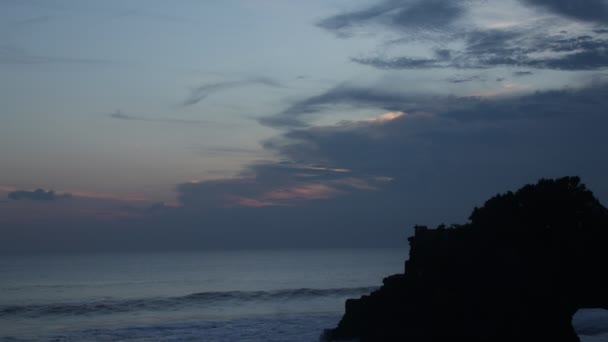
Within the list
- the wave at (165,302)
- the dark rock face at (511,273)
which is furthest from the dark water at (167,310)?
the dark rock face at (511,273)

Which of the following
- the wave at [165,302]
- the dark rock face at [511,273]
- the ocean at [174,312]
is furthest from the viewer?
the wave at [165,302]

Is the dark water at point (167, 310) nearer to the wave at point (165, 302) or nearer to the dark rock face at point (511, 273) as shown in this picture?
the wave at point (165, 302)

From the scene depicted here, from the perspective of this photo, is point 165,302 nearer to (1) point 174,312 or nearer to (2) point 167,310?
(2) point 167,310

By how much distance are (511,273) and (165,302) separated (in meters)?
41.1

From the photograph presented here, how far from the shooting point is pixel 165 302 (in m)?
61.8

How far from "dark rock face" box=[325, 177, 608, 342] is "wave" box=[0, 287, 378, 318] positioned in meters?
31.1

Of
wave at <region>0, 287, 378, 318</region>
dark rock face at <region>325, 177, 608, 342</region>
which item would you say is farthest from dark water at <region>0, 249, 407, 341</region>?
dark rock face at <region>325, 177, 608, 342</region>

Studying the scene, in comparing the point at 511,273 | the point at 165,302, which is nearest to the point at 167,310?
the point at 165,302

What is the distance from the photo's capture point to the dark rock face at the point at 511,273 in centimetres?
A: 2769

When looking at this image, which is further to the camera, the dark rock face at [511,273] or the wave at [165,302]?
the wave at [165,302]

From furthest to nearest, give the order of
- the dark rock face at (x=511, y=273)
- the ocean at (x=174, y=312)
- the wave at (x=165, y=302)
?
the wave at (x=165, y=302), the ocean at (x=174, y=312), the dark rock face at (x=511, y=273)

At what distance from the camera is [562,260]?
91.1 ft

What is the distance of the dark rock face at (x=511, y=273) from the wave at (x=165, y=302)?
31.1 m

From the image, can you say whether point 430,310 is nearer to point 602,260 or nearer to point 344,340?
point 344,340
